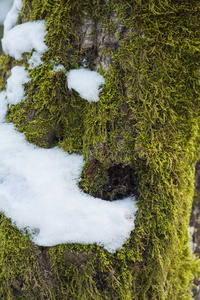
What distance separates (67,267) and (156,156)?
29.8 inches

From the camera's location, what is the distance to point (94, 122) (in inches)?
51.6

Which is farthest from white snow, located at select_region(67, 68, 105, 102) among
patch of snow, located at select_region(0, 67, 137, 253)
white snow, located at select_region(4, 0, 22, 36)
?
white snow, located at select_region(4, 0, 22, 36)

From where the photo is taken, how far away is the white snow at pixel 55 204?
3.92ft

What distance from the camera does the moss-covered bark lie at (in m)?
1.21

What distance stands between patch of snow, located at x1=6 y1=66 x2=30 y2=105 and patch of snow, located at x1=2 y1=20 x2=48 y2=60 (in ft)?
0.33

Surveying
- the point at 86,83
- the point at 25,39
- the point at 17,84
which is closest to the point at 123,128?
the point at 86,83

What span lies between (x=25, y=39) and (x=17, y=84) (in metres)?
0.28

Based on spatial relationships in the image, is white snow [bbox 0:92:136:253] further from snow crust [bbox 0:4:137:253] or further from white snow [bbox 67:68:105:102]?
white snow [bbox 67:68:105:102]

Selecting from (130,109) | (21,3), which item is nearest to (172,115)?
(130,109)

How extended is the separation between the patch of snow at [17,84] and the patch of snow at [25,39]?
10 cm

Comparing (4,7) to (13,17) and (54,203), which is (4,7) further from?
(54,203)

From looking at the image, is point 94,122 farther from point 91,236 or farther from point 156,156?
point 91,236

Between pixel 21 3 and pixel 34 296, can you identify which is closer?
pixel 34 296

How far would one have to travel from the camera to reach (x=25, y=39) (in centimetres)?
142
